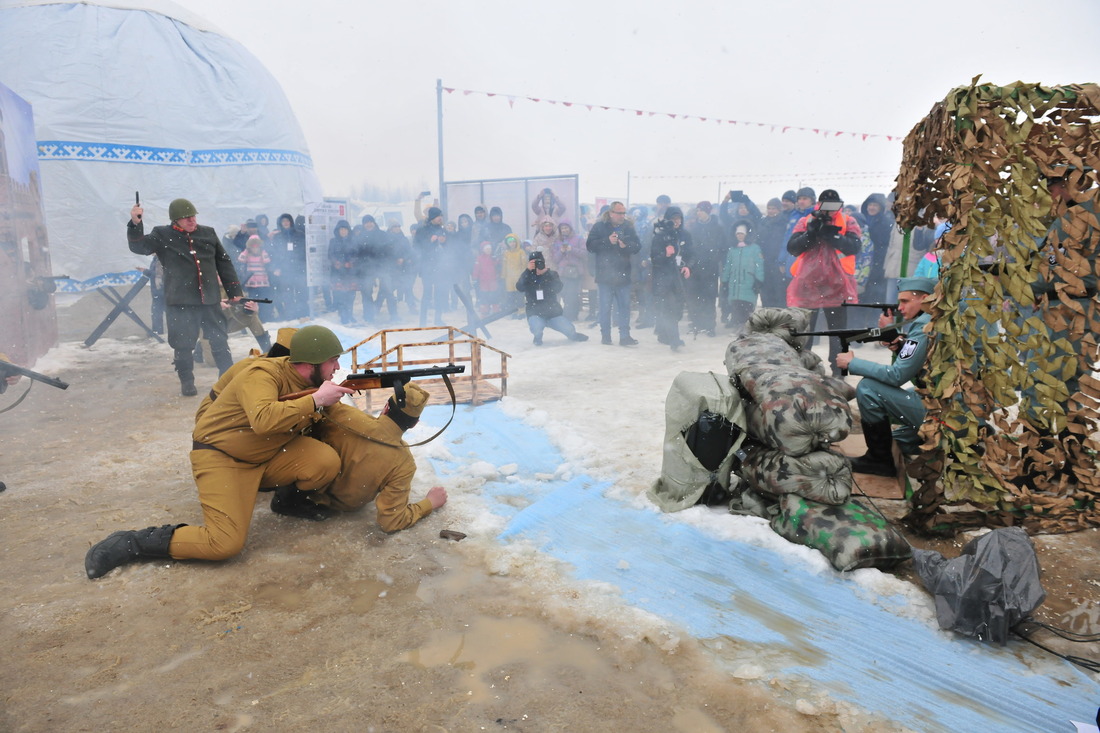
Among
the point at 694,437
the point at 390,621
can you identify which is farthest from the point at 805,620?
the point at 390,621

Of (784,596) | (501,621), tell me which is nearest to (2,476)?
(501,621)

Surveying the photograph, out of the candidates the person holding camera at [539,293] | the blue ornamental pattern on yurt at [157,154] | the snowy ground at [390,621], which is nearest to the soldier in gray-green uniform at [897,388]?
the snowy ground at [390,621]

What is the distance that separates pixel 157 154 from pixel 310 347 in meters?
12.3

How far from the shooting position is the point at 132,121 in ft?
41.8

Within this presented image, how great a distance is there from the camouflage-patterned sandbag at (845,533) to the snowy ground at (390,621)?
3.3 inches

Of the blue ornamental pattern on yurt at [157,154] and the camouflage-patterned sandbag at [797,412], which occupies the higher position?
the blue ornamental pattern on yurt at [157,154]

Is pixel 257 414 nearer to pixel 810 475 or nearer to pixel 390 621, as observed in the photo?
pixel 390 621

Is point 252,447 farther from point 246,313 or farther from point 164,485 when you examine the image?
point 246,313

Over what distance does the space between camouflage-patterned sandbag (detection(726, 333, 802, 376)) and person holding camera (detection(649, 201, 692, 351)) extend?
16.6 feet

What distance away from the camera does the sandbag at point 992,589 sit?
8.11 ft

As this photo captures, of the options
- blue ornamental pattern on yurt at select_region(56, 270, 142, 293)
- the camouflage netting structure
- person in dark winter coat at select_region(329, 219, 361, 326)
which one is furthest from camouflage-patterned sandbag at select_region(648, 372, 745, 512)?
blue ornamental pattern on yurt at select_region(56, 270, 142, 293)

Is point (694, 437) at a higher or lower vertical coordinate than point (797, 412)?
lower

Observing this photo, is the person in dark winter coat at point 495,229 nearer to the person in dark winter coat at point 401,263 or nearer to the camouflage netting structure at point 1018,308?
the person in dark winter coat at point 401,263

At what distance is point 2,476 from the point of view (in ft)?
14.1
